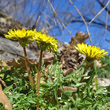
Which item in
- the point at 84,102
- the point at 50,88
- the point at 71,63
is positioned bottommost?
the point at 84,102

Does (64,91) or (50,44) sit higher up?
(50,44)

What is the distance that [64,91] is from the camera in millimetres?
1178

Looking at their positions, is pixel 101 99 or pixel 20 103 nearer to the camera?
pixel 20 103

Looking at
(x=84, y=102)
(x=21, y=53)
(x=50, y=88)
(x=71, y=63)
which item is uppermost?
(x=21, y=53)

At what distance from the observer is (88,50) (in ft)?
3.60

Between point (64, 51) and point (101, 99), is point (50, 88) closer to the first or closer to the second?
point (101, 99)

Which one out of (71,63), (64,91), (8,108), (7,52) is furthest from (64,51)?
(8,108)

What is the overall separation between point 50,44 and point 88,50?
301 mm

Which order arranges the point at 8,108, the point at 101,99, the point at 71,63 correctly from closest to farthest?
the point at 8,108
the point at 101,99
the point at 71,63

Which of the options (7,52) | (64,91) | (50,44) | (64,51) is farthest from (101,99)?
(64,51)

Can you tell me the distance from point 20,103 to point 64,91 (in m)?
0.40

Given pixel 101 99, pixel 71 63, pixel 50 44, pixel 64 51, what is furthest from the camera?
pixel 64 51

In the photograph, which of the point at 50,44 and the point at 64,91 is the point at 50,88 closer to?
the point at 64,91

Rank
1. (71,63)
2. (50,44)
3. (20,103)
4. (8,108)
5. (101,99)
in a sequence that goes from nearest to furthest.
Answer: (8,108), (20,103), (50,44), (101,99), (71,63)
